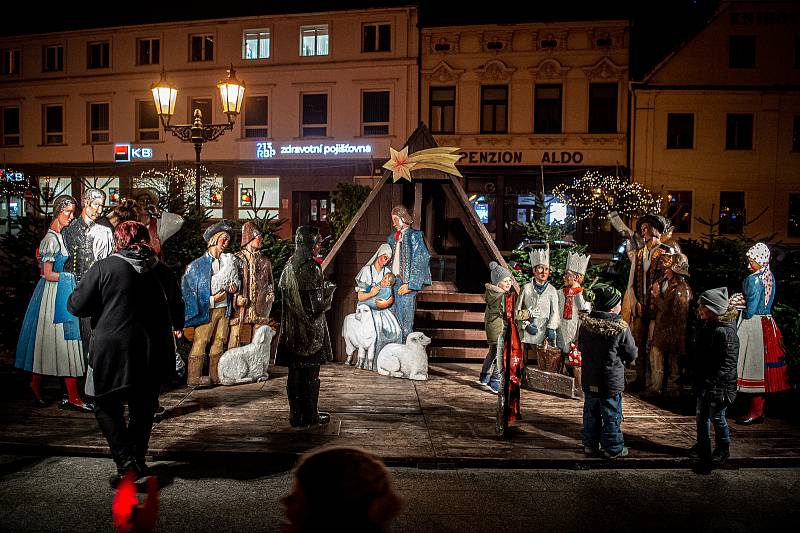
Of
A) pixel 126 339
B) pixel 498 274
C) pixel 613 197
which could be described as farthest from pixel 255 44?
pixel 126 339

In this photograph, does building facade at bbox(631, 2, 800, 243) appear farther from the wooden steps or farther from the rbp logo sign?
the rbp logo sign

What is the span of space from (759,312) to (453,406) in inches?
152

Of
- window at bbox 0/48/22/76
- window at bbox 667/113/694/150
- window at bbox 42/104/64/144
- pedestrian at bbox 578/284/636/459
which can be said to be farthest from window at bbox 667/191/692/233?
window at bbox 0/48/22/76

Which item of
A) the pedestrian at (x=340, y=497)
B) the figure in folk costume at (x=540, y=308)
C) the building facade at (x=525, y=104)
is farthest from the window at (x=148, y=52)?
the pedestrian at (x=340, y=497)

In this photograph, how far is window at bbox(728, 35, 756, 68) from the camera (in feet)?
84.3

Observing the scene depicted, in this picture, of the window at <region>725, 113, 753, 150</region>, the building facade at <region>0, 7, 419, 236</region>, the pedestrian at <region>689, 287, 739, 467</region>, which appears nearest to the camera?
the pedestrian at <region>689, 287, 739, 467</region>

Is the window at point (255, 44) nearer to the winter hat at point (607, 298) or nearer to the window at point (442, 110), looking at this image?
the window at point (442, 110)

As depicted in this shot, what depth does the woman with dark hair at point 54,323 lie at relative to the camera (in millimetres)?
6902

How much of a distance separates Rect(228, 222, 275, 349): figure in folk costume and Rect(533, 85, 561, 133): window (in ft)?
67.8

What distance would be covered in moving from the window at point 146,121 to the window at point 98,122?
5.78 feet

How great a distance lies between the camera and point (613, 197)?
76.9 feet

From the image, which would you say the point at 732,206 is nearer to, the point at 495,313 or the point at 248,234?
the point at 495,313

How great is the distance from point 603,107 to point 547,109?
2413mm

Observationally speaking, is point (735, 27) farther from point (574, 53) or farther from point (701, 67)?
point (574, 53)
